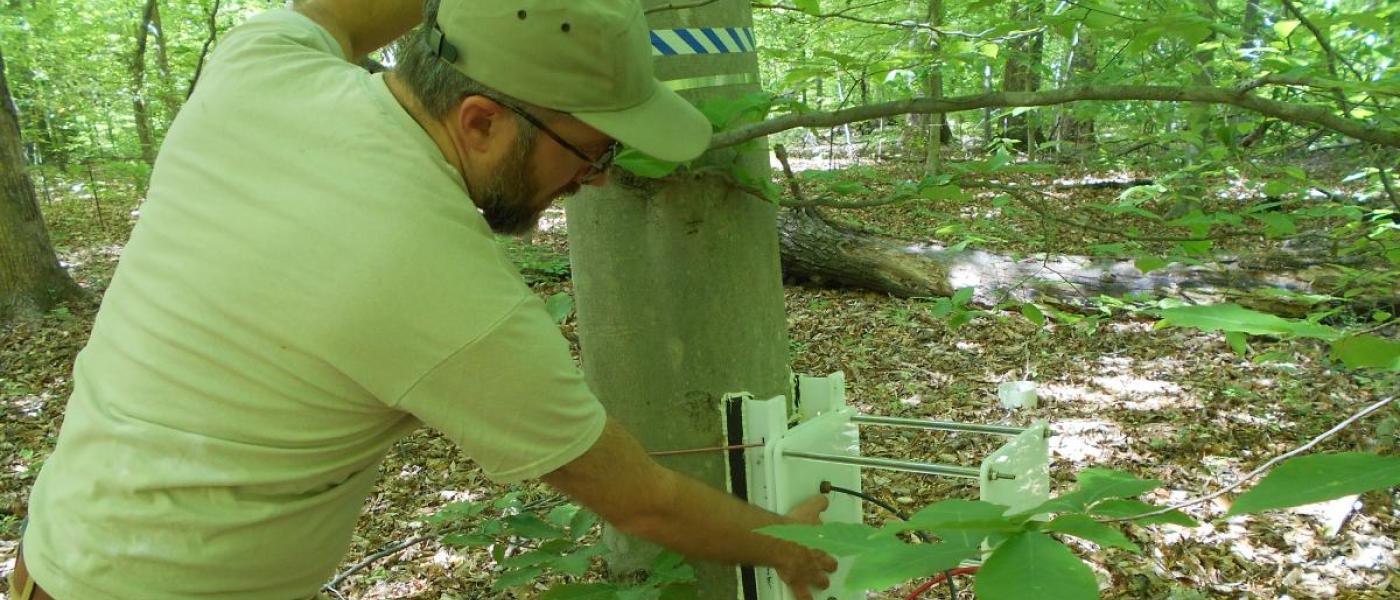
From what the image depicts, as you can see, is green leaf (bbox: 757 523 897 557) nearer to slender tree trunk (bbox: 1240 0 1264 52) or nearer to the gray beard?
the gray beard

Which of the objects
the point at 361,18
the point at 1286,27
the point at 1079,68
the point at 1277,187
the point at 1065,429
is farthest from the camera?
the point at 1079,68

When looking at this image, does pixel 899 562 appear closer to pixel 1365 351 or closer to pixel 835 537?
pixel 835 537

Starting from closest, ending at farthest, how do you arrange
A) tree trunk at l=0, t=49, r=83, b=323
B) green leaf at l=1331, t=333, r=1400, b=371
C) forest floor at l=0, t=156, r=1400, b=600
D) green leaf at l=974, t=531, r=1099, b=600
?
green leaf at l=974, t=531, r=1099, b=600 < green leaf at l=1331, t=333, r=1400, b=371 < forest floor at l=0, t=156, r=1400, b=600 < tree trunk at l=0, t=49, r=83, b=323

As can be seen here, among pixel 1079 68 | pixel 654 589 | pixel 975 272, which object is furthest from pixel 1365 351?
pixel 1079 68

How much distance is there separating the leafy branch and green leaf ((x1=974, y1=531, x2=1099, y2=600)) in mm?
935

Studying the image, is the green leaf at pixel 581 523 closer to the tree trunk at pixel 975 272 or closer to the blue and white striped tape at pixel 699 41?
the blue and white striped tape at pixel 699 41

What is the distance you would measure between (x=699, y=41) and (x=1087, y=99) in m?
0.67

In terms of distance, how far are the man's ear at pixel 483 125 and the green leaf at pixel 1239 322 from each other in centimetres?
91

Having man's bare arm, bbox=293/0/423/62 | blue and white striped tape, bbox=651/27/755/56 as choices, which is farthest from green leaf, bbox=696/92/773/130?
man's bare arm, bbox=293/0/423/62

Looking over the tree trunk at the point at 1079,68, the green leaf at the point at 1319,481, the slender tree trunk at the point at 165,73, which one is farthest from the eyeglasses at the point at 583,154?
the slender tree trunk at the point at 165,73

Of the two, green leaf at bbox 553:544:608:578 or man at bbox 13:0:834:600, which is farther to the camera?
green leaf at bbox 553:544:608:578

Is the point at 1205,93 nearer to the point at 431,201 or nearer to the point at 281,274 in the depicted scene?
the point at 431,201

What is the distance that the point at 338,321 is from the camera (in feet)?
3.61

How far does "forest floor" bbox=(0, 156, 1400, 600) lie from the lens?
2943 mm
